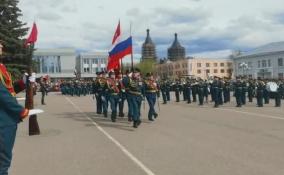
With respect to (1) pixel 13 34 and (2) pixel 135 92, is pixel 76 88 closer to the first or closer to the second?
(1) pixel 13 34

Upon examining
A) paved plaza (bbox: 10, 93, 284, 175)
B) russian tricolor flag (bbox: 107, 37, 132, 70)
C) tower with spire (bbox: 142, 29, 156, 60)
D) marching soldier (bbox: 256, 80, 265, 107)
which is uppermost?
tower with spire (bbox: 142, 29, 156, 60)

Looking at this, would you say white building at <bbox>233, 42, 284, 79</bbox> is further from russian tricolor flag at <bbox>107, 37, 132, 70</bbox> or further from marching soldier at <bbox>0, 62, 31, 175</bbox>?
marching soldier at <bbox>0, 62, 31, 175</bbox>

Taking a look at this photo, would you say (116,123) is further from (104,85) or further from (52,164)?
(52,164)

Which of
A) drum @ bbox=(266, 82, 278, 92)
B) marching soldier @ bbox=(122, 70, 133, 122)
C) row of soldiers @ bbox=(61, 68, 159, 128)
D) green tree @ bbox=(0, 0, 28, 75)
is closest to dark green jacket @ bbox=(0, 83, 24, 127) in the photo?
row of soldiers @ bbox=(61, 68, 159, 128)

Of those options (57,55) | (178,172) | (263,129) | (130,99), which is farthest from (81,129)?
(57,55)

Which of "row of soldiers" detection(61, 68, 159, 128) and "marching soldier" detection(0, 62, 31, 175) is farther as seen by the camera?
"row of soldiers" detection(61, 68, 159, 128)

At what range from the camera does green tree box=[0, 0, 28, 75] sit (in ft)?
148

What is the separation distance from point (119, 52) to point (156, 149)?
1017cm

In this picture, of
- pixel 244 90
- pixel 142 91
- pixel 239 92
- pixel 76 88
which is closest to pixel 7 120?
pixel 142 91

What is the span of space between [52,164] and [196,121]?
27.4 feet

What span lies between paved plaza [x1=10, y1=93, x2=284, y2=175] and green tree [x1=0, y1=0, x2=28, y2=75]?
3021 cm

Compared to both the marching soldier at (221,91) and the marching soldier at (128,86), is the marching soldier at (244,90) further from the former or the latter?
the marching soldier at (128,86)

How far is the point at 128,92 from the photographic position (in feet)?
53.7

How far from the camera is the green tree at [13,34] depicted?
4519cm
